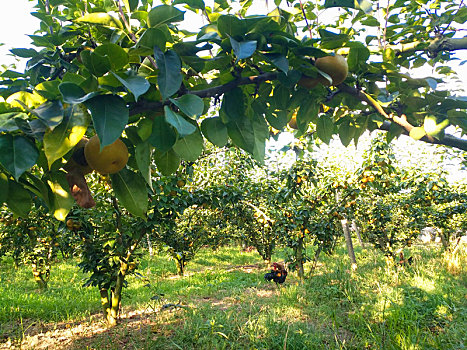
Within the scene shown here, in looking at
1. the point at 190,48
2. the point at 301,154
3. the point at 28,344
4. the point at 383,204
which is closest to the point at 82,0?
the point at 190,48

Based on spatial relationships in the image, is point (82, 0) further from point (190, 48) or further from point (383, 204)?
point (383, 204)

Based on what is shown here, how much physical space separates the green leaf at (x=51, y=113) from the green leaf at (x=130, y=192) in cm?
26

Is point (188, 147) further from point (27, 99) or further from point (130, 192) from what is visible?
point (27, 99)

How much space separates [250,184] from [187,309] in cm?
291

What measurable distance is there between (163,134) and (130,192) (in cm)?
21

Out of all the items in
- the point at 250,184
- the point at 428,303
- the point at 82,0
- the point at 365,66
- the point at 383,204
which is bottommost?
the point at 428,303

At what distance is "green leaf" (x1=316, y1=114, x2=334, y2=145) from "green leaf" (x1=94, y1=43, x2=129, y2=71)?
79cm

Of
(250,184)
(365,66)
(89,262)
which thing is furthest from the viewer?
(250,184)

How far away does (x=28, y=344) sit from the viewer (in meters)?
3.39

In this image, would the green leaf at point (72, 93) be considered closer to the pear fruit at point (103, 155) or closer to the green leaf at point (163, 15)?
the pear fruit at point (103, 155)

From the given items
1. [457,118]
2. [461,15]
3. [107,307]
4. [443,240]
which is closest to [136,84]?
[457,118]

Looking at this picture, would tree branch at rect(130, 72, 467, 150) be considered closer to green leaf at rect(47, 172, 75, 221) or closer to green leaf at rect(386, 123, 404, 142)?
green leaf at rect(386, 123, 404, 142)

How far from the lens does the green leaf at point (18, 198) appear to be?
27.0 inches

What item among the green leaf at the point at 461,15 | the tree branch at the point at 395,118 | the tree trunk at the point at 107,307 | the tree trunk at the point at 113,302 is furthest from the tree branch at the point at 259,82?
the tree trunk at the point at 107,307
